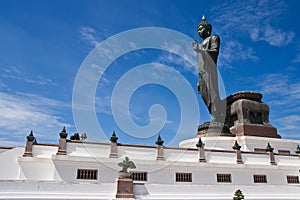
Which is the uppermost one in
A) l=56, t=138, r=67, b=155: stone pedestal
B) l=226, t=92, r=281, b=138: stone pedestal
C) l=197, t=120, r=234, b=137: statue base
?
l=226, t=92, r=281, b=138: stone pedestal

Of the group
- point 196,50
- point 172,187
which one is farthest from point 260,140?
point 172,187

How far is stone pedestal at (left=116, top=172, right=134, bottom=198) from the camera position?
16042 millimetres

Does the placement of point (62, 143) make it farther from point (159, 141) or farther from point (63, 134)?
point (159, 141)

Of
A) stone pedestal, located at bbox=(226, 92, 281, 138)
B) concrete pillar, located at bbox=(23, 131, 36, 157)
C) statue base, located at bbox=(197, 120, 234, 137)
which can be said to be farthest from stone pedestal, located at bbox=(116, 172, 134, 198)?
stone pedestal, located at bbox=(226, 92, 281, 138)

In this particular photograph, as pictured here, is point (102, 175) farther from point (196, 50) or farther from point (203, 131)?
point (196, 50)

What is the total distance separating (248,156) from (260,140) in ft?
15.2

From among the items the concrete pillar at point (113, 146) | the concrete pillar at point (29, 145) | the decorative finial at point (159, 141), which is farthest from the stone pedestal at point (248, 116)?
the concrete pillar at point (29, 145)

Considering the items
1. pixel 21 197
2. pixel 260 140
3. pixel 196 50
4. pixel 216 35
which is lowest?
pixel 21 197

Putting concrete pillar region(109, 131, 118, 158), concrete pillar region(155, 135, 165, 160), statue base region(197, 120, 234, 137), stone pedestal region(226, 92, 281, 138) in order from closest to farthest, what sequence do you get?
concrete pillar region(109, 131, 118, 158)
concrete pillar region(155, 135, 165, 160)
statue base region(197, 120, 234, 137)
stone pedestal region(226, 92, 281, 138)

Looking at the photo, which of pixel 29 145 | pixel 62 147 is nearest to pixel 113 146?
pixel 62 147

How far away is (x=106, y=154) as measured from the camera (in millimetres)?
19750

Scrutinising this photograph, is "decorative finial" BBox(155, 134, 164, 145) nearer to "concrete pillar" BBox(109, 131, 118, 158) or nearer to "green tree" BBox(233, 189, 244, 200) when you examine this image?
"concrete pillar" BBox(109, 131, 118, 158)

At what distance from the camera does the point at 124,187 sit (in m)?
16.2

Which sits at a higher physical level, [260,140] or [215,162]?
[260,140]
